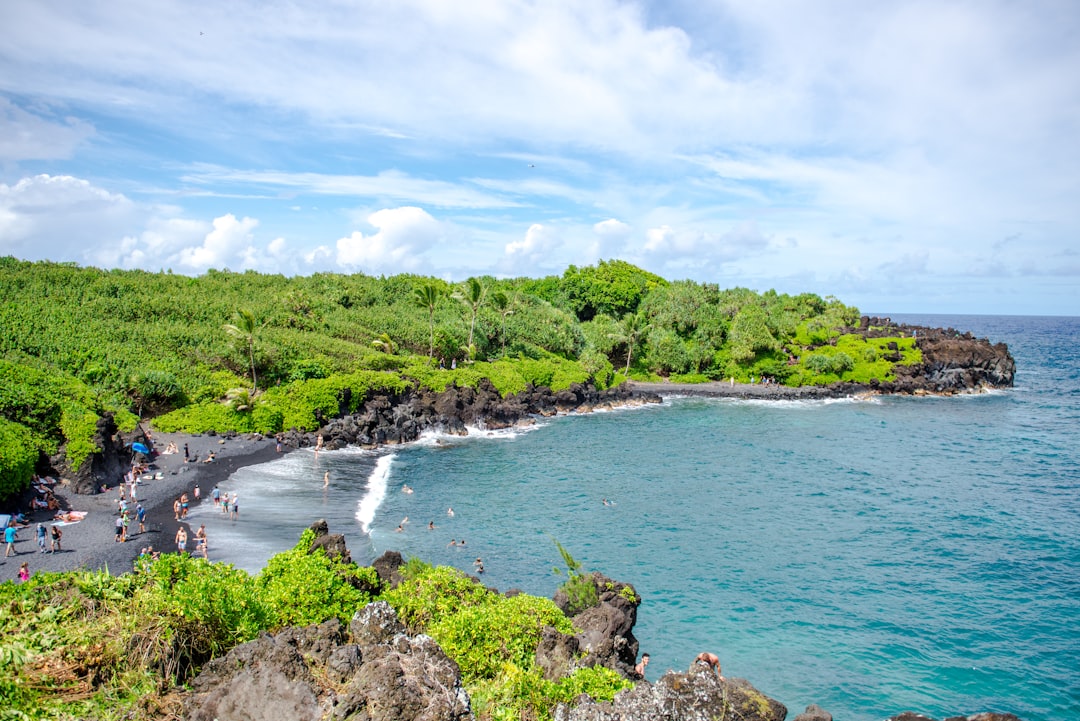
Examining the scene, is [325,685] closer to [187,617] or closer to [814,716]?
[187,617]

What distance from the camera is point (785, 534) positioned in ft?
119

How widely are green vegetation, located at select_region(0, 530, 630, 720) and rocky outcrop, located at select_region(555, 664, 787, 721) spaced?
1730 millimetres

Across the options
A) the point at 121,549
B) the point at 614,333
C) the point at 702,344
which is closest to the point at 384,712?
the point at 121,549

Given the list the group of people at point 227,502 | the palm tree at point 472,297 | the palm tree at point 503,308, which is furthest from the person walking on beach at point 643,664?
the palm tree at point 503,308

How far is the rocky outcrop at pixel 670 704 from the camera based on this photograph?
10.5 meters

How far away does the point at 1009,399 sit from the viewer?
3189 inches

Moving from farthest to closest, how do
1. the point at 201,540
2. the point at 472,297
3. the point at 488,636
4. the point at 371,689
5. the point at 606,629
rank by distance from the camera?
the point at 472,297
the point at 201,540
the point at 606,629
the point at 488,636
the point at 371,689

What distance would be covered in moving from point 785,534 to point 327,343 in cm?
4548

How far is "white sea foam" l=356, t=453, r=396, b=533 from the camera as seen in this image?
36156 millimetres

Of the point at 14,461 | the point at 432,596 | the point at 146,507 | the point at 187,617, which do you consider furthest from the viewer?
the point at 146,507

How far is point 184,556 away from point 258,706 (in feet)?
24.9

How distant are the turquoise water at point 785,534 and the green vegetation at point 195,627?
31.1 ft

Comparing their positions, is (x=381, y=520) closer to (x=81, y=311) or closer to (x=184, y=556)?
(x=184, y=556)

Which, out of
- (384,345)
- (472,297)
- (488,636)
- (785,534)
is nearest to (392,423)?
(384,345)
